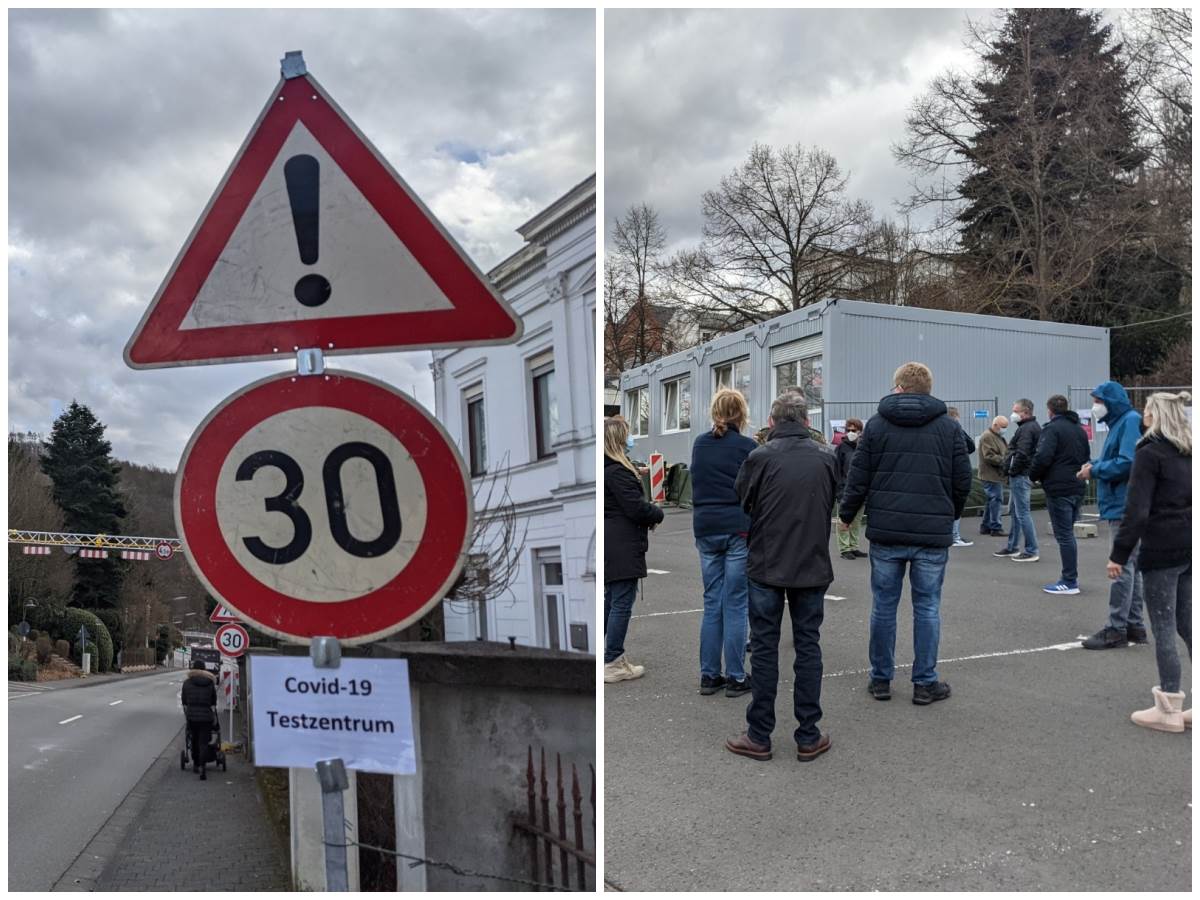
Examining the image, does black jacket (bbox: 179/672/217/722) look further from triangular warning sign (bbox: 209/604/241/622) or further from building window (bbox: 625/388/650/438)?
building window (bbox: 625/388/650/438)

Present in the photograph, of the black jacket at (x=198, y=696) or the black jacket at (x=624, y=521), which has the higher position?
the black jacket at (x=624, y=521)

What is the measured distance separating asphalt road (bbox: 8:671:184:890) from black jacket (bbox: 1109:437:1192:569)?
174 inches

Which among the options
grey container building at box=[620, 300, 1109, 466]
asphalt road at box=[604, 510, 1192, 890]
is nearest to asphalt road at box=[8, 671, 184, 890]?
asphalt road at box=[604, 510, 1192, 890]

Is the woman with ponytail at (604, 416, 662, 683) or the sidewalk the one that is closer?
the sidewalk

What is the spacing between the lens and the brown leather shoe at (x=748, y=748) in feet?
13.0

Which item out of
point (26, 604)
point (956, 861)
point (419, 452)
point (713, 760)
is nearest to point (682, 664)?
point (713, 760)

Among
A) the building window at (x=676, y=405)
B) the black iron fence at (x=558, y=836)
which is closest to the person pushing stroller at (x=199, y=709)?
the black iron fence at (x=558, y=836)

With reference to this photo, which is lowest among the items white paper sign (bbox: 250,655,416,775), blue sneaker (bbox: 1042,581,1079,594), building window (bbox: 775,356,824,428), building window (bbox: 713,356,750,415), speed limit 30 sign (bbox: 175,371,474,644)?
blue sneaker (bbox: 1042,581,1079,594)

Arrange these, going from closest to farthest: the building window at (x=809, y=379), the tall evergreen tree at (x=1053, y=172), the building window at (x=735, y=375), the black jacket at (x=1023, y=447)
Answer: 1. the black jacket at (x=1023, y=447)
2. the building window at (x=809, y=379)
3. the building window at (x=735, y=375)
4. the tall evergreen tree at (x=1053, y=172)

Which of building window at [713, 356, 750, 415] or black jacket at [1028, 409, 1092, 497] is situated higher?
building window at [713, 356, 750, 415]

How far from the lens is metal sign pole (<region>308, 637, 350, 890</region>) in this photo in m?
2.03

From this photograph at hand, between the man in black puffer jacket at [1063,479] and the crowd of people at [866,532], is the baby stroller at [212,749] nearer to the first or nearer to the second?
the crowd of people at [866,532]

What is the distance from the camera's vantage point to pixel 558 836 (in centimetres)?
295

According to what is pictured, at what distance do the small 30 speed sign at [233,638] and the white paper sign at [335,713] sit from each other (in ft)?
2.16
